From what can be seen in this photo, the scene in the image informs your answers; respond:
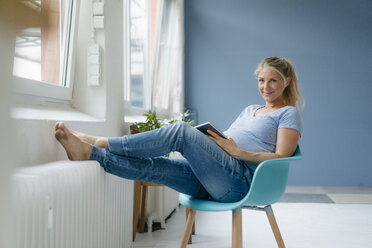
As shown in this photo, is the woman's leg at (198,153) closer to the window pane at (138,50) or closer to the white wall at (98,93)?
the white wall at (98,93)

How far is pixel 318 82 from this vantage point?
484cm

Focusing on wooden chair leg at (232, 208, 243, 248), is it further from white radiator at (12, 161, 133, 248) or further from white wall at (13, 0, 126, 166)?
white wall at (13, 0, 126, 166)

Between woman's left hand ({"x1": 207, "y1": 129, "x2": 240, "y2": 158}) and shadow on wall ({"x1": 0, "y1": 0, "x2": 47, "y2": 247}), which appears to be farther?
woman's left hand ({"x1": 207, "y1": 129, "x2": 240, "y2": 158})

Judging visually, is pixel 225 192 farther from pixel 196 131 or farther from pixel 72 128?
pixel 72 128

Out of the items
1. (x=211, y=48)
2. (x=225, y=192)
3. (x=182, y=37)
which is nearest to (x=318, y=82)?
(x=211, y=48)

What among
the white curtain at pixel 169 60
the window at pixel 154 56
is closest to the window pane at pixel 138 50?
the window at pixel 154 56

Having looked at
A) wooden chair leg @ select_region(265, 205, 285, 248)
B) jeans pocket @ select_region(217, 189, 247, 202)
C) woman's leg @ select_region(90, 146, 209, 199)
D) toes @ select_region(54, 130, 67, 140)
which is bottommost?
wooden chair leg @ select_region(265, 205, 285, 248)

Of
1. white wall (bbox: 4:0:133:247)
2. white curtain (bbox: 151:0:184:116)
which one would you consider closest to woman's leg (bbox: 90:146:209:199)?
white wall (bbox: 4:0:133:247)

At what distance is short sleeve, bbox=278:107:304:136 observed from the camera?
1.85 m

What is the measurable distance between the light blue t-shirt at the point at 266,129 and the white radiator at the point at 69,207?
65 centimetres

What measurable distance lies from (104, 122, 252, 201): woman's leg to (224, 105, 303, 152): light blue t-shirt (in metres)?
0.16

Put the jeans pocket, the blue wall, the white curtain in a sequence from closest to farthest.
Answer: the jeans pocket
the white curtain
the blue wall

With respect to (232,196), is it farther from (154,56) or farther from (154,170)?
(154,56)

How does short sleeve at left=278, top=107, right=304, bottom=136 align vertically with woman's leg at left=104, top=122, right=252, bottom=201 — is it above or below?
above
